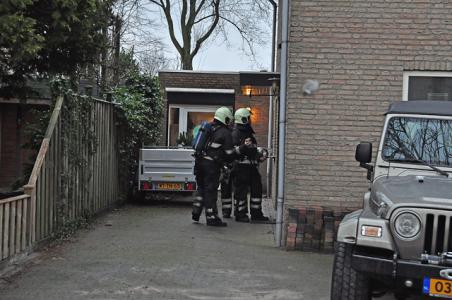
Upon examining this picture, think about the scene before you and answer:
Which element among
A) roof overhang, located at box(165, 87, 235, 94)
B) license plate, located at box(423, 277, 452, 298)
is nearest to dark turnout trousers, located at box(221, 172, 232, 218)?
license plate, located at box(423, 277, 452, 298)

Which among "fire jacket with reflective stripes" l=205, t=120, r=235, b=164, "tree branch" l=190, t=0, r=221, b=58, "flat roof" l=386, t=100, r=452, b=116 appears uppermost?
"tree branch" l=190, t=0, r=221, b=58

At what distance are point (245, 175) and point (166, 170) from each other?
91.7 inches

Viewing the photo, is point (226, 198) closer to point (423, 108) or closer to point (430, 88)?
point (430, 88)

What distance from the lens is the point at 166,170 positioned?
12.9 meters

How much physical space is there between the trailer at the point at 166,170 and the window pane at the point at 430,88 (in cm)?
555

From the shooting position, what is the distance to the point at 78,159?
9594 millimetres

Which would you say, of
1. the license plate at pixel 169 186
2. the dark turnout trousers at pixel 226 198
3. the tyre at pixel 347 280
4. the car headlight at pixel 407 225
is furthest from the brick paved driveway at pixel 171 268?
the license plate at pixel 169 186

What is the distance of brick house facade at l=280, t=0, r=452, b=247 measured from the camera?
28.2 ft

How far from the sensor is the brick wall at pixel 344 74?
8.60 m

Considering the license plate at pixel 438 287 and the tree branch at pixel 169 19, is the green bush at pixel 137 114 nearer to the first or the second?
the license plate at pixel 438 287

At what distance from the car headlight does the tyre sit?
544 millimetres

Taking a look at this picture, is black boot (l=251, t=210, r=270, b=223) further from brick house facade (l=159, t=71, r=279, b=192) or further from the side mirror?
brick house facade (l=159, t=71, r=279, b=192)

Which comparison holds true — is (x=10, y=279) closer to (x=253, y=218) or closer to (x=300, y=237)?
(x=300, y=237)

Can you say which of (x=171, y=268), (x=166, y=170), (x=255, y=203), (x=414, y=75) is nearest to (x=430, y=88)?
(x=414, y=75)
